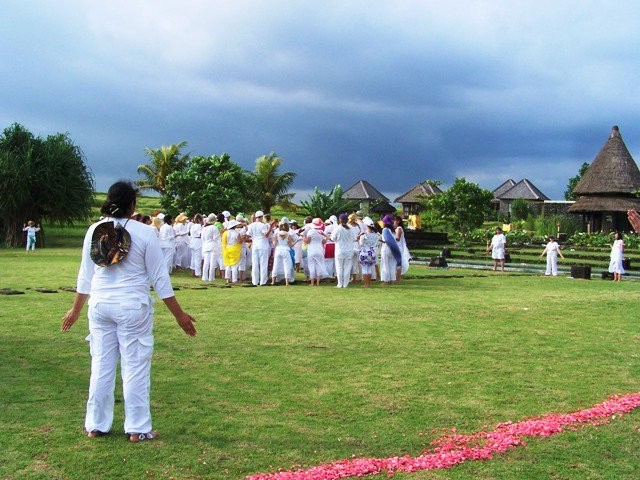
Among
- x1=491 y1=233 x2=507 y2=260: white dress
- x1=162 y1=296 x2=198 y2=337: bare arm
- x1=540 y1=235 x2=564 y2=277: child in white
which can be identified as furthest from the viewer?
x1=491 y1=233 x2=507 y2=260: white dress

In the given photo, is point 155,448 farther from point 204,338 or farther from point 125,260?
point 204,338

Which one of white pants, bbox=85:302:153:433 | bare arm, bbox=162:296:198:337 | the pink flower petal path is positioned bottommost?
the pink flower petal path

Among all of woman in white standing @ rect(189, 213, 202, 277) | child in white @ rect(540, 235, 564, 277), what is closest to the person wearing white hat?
woman in white standing @ rect(189, 213, 202, 277)

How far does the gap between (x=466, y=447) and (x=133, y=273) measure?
110 inches

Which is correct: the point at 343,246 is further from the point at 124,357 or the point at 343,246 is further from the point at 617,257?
the point at 124,357

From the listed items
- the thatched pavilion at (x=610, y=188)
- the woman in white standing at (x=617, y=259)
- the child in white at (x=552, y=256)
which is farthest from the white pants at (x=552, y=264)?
the thatched pavilion at (x=610, y=188)

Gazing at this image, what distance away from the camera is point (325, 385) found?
273 inches

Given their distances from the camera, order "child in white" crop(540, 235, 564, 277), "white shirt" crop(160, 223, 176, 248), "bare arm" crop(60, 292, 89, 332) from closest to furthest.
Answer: "bare arm" crop(60, 292, 89, 332) → "white shirt" crop(160, 223, 176, 248) → "child in white" crop(540, 235, 564, 277)

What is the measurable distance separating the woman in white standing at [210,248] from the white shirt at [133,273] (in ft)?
42.3

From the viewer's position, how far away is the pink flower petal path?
459 centimetres

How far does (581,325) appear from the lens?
11.0m

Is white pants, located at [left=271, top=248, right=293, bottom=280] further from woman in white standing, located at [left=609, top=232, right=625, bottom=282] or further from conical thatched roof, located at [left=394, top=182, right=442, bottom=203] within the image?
conical thatched roof, located at [left=394, top=182, right=442, bottom=203]

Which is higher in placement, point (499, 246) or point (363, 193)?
point (363, 193)

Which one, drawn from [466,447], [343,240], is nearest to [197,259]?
[343,240]
